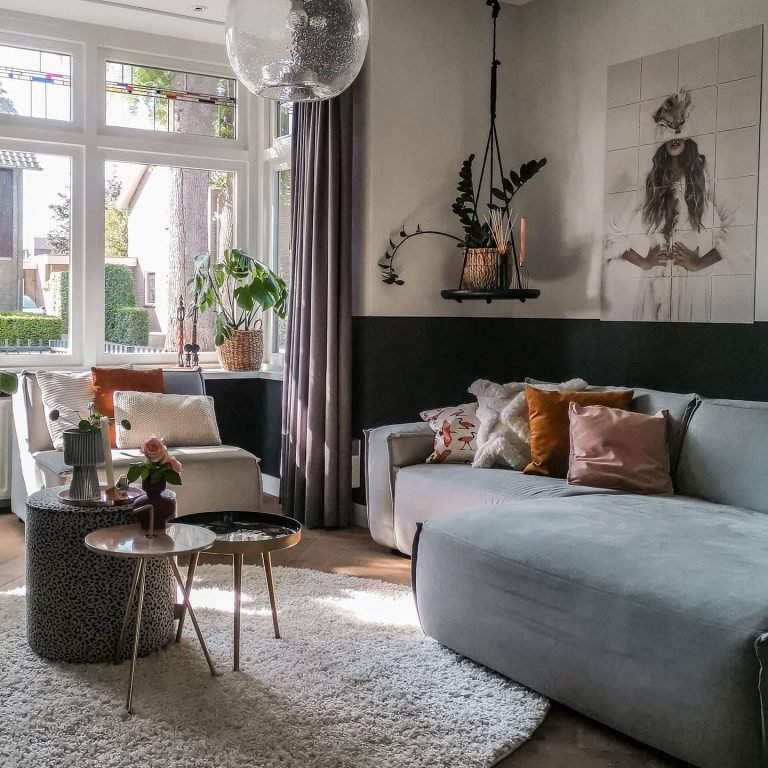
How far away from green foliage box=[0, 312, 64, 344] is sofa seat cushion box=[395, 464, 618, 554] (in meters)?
2.39

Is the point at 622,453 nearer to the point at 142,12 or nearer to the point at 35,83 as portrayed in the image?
the point at 142,12

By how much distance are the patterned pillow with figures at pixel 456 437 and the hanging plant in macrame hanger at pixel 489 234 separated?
72cm

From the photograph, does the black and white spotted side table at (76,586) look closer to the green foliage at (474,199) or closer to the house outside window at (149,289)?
the green foliage at (474,199)

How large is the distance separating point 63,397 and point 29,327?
893 millimetres

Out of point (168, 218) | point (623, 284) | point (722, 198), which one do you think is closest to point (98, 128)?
point (168, 218)

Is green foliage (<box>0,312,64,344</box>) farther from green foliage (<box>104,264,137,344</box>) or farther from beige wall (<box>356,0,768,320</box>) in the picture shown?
beige wall (<box>356,0,768,320</box>)

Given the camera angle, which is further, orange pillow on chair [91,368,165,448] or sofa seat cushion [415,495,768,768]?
orange pillow on chair [91,368,165,448]

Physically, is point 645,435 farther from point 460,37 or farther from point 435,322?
point 460,37

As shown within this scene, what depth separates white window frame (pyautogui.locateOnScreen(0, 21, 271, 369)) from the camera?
209 inches

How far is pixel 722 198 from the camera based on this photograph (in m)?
4.14

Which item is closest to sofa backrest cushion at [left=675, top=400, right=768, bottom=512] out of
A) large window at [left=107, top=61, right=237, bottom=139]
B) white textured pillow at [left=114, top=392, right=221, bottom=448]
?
→ white textured pillow at [left=114, top=392, right=221, bottom=448]

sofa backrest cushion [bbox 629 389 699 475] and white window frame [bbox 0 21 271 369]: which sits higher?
white window frame [bbox 0 21 271 369]

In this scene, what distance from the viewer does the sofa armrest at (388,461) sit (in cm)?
440

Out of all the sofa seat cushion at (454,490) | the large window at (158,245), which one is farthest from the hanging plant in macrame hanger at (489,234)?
the large window at (158,245)
